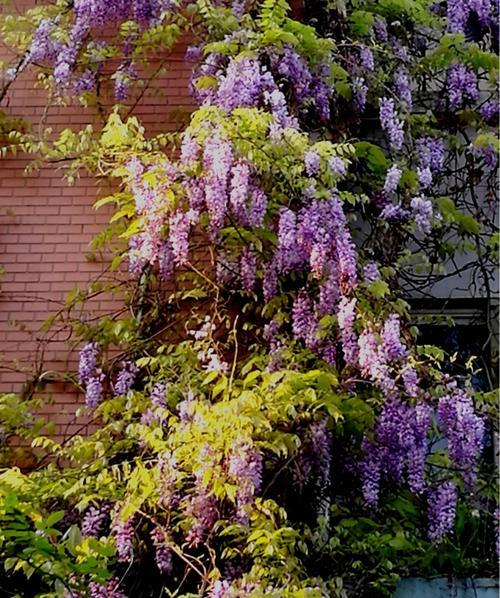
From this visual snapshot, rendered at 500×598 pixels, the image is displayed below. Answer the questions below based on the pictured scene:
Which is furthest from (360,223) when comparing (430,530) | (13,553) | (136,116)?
(13,553)

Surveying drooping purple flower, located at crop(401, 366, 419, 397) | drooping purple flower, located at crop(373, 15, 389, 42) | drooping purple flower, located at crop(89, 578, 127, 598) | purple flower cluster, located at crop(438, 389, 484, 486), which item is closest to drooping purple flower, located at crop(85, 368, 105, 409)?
drooping purple flower, located at crop(89, 578, 127, 598)

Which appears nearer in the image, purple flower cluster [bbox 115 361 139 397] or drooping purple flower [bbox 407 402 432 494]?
drooping purple flower [bbox 407 402 432 494]

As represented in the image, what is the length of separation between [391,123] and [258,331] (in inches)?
59.2

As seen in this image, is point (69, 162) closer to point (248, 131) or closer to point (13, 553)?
point (248, 131)

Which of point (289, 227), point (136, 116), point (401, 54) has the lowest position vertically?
point (289, 227)

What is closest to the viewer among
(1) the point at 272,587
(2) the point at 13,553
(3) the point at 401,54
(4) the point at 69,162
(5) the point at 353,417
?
(2) the point at 13,553

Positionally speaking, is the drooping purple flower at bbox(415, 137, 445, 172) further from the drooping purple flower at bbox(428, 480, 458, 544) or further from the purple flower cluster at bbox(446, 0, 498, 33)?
the drooping purple flower at bbox(428, 480, 458, 544)

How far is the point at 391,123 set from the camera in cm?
566

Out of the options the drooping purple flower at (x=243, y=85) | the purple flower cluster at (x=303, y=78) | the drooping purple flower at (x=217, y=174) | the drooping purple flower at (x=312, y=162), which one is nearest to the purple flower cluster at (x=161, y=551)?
the drooping purple flower at (x=217, y=174)

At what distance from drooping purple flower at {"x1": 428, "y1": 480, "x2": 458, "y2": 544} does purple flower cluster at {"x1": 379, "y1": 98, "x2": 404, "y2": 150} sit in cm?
199

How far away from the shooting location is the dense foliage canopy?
435 cm

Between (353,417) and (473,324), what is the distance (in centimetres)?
167

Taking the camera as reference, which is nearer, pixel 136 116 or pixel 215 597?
pixel 215 597

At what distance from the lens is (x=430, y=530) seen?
4781 millimetres
